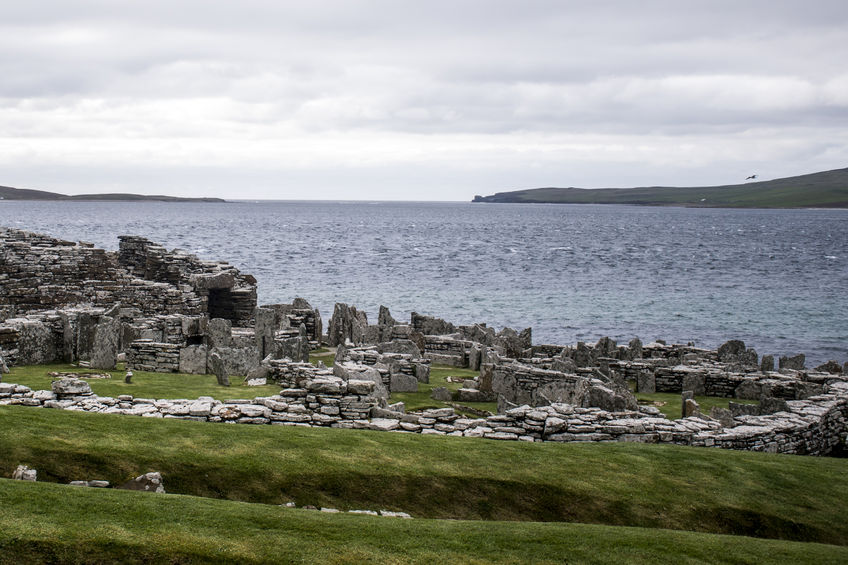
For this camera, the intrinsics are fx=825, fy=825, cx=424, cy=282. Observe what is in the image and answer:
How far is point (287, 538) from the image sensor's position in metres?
11.4

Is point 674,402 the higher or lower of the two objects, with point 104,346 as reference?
lower

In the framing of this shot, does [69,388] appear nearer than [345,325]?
Yes

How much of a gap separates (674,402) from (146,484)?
16.9 m

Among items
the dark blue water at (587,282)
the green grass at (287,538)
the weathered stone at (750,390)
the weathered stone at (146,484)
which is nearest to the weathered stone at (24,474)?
the green grass at (287,538)

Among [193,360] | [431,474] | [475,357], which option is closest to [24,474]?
[431,474]

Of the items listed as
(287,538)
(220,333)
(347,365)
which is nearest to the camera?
(287,538)

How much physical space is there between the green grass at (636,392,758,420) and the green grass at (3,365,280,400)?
11.0 metres

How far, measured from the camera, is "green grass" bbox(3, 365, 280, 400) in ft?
66.7

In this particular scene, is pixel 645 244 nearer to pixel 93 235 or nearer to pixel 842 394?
pixel 93 235

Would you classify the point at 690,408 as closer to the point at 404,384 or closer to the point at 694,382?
the point at 694,382

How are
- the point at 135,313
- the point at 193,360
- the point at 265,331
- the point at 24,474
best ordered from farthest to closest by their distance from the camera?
the point at 135,313 → the point at 265,331 → the point at 193,360 → the point at 24,474

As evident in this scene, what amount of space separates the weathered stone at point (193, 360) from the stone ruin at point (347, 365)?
41 millimetres

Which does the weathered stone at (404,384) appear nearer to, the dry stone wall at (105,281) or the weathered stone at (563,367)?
the weathered stone at (563,367)

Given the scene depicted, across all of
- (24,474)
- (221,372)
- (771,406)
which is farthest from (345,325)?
(24,474)
